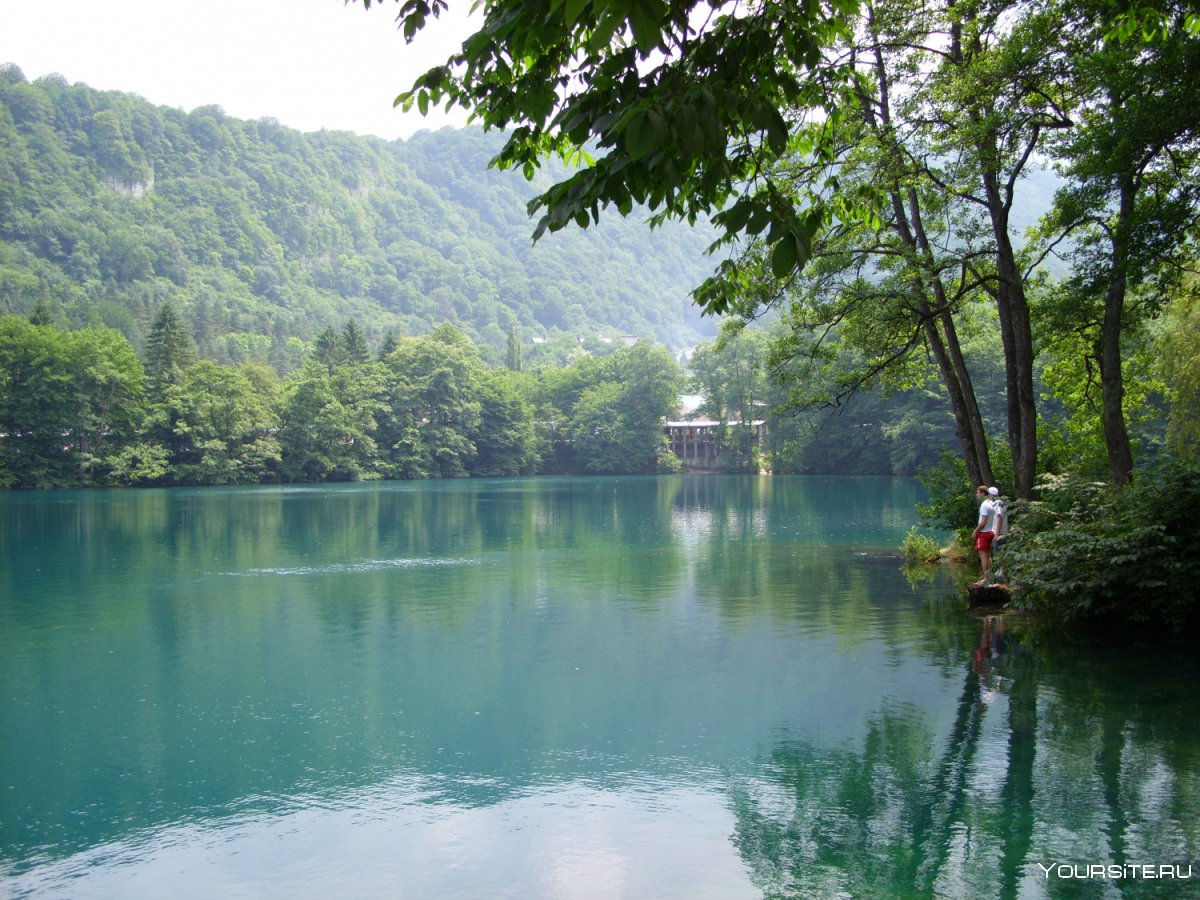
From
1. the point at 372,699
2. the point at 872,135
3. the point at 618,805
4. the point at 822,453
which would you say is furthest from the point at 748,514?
the point at 822,453

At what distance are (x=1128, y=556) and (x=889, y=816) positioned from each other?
598 centimetres

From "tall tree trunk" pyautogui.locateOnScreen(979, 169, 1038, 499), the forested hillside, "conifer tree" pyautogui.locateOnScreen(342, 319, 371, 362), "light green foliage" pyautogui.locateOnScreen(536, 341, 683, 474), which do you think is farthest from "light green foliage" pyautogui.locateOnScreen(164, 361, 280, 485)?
"tall tree trunk" pyautogui.locateOnScreen(979, 169, 1038, 499)

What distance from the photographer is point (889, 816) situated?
646cm

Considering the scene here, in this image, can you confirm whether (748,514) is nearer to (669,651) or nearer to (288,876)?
(669,651)

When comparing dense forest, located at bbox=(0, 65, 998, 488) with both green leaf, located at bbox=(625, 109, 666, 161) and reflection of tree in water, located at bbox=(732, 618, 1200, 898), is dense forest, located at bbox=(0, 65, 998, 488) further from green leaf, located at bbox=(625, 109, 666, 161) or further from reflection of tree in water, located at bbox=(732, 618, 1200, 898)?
green leaf, located at bbox=(625, 109, 666, 161)

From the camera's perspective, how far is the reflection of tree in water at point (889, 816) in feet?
18.3

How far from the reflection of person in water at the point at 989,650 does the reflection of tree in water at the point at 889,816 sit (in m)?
1.26

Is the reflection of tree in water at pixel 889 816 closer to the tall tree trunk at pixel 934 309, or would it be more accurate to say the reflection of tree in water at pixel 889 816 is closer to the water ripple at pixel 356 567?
the tall tree trunk at pixel 934 309

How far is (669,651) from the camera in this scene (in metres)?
12.0

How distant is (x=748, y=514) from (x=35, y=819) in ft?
102

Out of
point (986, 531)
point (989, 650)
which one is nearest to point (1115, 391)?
point (986, 531)

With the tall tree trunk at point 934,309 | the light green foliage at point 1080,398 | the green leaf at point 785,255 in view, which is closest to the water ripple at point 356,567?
the tall tree trunk at point 934,309

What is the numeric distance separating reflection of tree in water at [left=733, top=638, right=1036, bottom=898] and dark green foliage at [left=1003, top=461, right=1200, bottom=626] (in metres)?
3.47

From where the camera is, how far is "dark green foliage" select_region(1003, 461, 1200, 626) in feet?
36.3
